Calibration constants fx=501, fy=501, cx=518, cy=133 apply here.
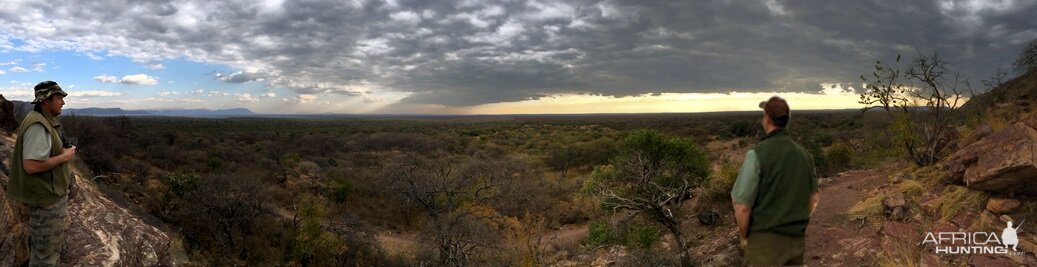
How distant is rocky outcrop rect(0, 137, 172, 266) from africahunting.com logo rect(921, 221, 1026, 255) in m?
10.9

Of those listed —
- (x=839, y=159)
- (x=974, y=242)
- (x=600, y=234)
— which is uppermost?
(x=974, y=242)

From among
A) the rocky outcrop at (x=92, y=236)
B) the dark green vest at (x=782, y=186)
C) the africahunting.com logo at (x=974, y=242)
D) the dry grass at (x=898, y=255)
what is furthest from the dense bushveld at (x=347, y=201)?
the dark green vest at (x=782, y=186)

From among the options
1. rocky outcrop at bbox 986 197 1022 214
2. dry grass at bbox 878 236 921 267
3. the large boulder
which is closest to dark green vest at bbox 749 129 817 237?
dry grass at bbox 878 236 921 267

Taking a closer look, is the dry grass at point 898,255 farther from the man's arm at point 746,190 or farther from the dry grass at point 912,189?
the man's arm at point 746,190

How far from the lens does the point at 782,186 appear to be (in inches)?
128

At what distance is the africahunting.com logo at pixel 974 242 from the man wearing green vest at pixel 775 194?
5282mm

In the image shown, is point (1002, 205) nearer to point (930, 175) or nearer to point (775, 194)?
point (930, 175)

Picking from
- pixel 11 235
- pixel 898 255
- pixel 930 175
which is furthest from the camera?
pixel 930 175

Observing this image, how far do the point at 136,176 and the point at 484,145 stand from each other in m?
30.6

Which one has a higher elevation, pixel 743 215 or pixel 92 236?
pixel 743 215

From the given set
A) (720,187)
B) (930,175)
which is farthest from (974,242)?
(720,187)

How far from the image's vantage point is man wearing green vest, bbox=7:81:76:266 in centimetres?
414

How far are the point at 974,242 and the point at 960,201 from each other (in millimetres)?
1206

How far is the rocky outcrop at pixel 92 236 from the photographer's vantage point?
513cm
